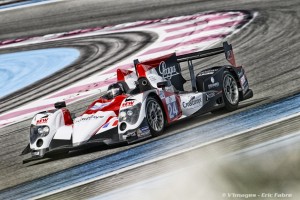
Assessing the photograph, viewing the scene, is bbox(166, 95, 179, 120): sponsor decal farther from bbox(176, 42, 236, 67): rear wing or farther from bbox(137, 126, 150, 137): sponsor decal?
bbox(176, 42, 236, 67): rear wing

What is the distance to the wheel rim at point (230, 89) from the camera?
12.4 metres

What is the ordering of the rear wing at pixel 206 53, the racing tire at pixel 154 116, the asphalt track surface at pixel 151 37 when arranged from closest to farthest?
the racing tire at pixel 154 116, the asphalt track surface at pixel 151 37, the rear wing at pixel 206 53

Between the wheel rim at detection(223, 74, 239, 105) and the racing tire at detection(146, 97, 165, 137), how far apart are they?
1.47 m

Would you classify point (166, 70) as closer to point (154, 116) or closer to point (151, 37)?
point (154, 116)

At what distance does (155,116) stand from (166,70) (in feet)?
4.79

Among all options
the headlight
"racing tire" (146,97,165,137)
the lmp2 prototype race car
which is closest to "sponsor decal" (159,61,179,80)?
the lmp2 prototype race car

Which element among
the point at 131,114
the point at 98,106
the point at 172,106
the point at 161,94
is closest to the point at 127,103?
the point at 131,114

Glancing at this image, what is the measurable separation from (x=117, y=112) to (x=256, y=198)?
16.8 feet

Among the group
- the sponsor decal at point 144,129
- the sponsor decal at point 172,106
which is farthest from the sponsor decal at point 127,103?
the sponsor decal at point 172,106

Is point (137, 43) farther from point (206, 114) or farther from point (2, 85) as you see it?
point (206, 114)

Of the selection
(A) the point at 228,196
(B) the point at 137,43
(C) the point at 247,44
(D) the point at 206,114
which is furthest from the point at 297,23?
(A) the point at 228,196

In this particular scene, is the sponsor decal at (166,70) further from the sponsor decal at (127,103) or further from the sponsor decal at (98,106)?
the sponsor decal at (127,103)

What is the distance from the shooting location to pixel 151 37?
20719 mm

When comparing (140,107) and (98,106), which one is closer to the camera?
(140,107)
